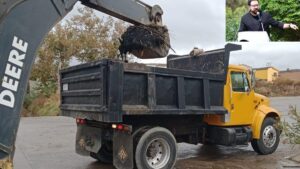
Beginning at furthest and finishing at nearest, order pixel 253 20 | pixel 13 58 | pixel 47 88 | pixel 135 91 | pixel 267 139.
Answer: pixel 47 88
pixel 267 139
pixel 253 20
pixel 135 91
pixel 13 58

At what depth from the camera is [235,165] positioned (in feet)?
29.9

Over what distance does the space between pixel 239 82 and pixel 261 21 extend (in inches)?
57.0

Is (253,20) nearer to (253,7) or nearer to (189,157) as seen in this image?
(253,7)

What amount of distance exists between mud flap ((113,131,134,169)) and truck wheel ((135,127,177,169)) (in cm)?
12

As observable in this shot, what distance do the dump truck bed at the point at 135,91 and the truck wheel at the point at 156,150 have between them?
392 mm

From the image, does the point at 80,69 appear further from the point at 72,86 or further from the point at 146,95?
the point at 146,95

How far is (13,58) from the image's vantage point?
5.13 metres

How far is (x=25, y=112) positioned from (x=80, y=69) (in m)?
18.5

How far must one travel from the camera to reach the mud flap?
25.0 feet

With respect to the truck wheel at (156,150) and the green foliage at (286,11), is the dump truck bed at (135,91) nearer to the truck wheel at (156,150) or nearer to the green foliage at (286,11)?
the truck wheel at (156,150)

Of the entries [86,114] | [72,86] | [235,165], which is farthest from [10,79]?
[235,165]

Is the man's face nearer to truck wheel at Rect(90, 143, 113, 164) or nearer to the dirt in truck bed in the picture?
the dirt in truck bed

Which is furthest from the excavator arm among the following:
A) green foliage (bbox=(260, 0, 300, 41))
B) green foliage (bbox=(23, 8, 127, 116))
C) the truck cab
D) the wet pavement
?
green foliage (bbox=(23, 8, 127, 116))

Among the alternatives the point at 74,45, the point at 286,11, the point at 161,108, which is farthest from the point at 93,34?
the point at 161,108
